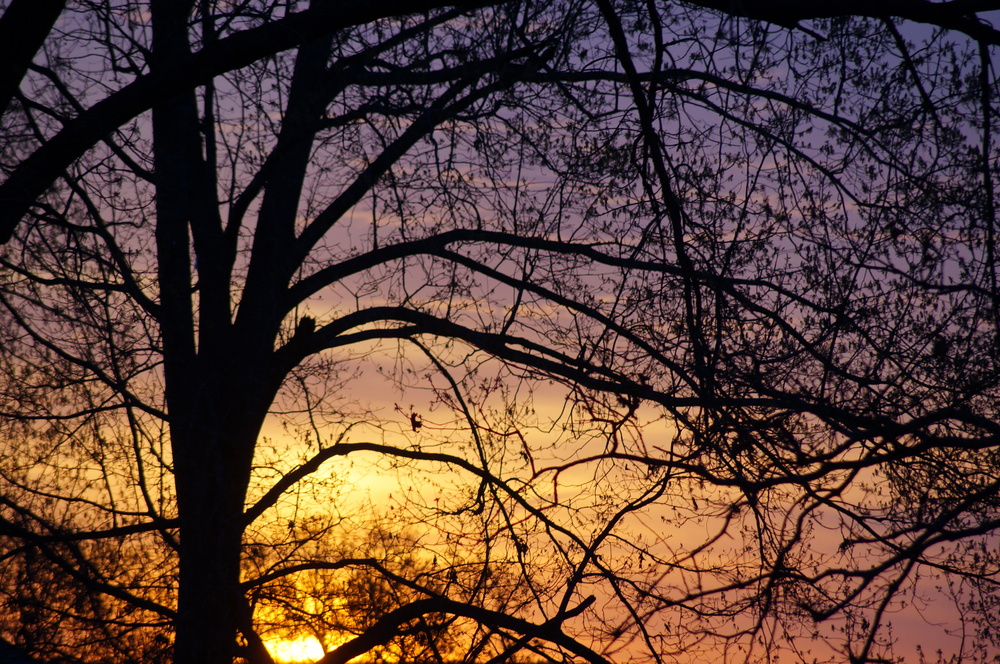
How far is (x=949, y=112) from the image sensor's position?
17.3 feet

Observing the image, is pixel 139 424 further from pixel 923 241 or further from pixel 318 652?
pixel 923 241

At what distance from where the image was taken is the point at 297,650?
7.91m

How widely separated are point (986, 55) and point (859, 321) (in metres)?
1.65

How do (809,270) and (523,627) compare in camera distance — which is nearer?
(809,270)

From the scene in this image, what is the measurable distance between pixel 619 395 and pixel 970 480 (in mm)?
2090

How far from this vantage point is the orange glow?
7.85 m

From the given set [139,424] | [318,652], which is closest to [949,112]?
[139,424]

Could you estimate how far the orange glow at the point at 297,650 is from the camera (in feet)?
25.7

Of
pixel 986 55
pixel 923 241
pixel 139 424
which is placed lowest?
pixel 139 424

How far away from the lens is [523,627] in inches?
267

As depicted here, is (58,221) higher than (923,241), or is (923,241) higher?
(923,241)

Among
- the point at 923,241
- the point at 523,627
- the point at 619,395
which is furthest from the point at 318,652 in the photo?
the point at 923,241

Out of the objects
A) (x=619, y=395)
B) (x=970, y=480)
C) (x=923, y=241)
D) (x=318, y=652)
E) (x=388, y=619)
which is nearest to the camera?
(x=970, y=480)

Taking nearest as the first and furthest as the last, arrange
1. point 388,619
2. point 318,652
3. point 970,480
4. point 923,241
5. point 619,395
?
1. point 970,480
2. point 923,241
3. point 619,395
4. point 388,619
5. point 318,652
